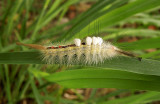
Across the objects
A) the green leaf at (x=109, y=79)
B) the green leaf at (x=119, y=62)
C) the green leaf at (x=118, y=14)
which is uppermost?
the green leaf at (x=118, y=14)

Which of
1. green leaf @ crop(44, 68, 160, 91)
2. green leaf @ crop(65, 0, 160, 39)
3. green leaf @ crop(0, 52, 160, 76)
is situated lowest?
green leaf @ crop(44, 68, 160, 91)

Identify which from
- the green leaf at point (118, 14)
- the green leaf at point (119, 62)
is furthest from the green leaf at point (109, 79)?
the green leaf at point (118, 14)

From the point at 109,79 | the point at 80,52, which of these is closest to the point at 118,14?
the point at 80,52

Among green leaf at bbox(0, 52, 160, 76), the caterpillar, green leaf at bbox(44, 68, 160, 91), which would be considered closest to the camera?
green leaf at bbox(0, 52, 160, 76)

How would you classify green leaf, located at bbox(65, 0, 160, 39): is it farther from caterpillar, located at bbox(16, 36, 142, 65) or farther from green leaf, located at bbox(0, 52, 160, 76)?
green leaf, located at bbox(0, 52, 160, 76)

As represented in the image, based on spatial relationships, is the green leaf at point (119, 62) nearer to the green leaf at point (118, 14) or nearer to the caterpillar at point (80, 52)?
the caterpillar at point (80, 52)

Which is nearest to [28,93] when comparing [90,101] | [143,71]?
[90,101]

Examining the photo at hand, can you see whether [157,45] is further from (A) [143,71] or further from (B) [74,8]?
(B) [74,8]

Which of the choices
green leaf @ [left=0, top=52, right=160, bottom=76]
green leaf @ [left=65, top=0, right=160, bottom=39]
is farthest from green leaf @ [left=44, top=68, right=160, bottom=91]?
green leaf @ [left=65, top=0, right=160, bottom=39]

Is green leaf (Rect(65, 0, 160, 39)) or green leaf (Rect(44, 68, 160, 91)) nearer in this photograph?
green leaf (Rect(44, 68, 160, 91))
